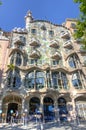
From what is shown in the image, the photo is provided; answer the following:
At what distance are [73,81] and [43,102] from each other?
6.71 metres

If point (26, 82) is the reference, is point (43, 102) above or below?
below

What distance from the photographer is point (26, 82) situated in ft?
92.2

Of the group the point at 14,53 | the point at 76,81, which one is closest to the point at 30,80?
the point at 14,53

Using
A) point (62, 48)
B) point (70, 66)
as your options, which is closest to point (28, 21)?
point (62, 48)

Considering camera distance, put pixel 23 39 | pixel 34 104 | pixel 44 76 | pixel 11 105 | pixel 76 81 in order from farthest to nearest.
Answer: pixel 23 39 → pixel 76 81 → pixel 44 76 → pixel 34 104 → pixel 11 105

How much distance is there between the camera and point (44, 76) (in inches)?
1140

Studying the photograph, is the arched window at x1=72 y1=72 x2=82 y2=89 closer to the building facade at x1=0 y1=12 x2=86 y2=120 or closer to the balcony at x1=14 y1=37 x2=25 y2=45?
the building facade at x1=0 y1=12 x2=86 y2=120

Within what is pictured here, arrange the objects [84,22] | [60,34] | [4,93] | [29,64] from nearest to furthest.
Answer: [84,22] < [4,93] < [29,64] < [60,34]

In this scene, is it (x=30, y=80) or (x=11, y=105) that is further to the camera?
(x=30, y=80)

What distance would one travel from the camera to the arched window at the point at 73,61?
31.4 m

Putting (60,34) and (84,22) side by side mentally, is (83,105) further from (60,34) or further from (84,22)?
(60,34)

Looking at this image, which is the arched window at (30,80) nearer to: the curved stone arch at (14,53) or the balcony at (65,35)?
the curved stone arch at (14,53)

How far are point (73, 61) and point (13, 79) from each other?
477 inches

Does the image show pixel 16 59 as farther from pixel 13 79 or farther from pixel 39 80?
pixel 39 80
